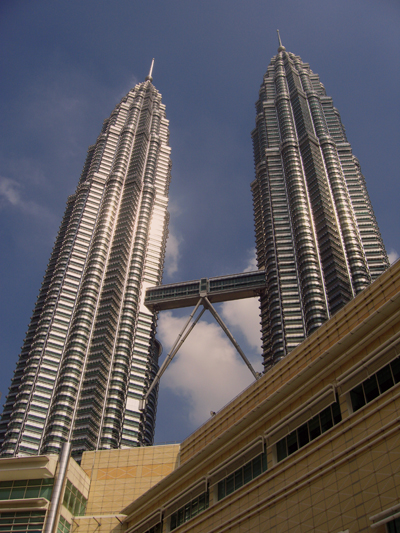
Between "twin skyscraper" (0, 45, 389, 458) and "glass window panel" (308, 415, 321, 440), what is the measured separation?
97811 millimetres

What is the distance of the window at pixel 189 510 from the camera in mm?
39250

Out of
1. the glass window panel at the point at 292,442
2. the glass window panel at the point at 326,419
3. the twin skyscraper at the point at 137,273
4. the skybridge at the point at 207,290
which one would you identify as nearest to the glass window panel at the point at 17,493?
the glass window panel at the point at 292,442

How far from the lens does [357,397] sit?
3014 cm

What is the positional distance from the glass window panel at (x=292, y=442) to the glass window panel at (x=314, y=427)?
4.72 ft

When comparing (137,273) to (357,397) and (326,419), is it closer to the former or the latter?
(326,419)

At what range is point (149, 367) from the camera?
150000mm

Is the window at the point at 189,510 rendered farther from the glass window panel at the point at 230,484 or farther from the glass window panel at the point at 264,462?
the glass window panel at the point at 264,462

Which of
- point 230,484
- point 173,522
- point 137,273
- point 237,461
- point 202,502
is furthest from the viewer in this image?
point 137,273

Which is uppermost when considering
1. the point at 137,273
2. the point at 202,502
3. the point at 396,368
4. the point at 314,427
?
the point at 137,273

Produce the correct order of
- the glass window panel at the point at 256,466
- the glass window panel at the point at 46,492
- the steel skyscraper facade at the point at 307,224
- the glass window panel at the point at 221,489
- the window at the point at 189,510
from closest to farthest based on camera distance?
the glass window panel at the point at 256,466 → the glass window panel at the point at 221,489 → the window at the point at 189,510 → the glass window panel at the point at 46,492 → the steel skyscraper facade at the point at 307,224

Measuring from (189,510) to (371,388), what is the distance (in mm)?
19134

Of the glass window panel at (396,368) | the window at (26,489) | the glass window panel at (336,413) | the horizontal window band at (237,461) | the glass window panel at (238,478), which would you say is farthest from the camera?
the window at (26,489)

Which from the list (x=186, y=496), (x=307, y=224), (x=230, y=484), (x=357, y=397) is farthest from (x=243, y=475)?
(x=307, y=224)

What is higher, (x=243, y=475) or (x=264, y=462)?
(x=264, y=462)
